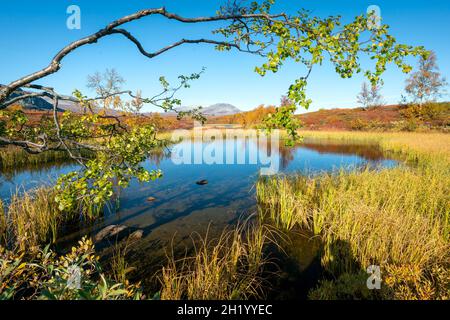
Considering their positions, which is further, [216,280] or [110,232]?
[110,232]

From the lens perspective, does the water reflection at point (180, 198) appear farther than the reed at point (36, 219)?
Yes

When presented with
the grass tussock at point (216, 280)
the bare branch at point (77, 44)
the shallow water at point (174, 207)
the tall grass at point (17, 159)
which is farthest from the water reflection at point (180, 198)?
the bare branch at point (77, 44)

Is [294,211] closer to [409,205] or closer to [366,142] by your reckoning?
[409,205]

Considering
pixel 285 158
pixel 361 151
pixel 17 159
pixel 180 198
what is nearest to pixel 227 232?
pixel 180 198

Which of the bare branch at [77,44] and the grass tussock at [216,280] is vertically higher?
the bare branch at [77,44]

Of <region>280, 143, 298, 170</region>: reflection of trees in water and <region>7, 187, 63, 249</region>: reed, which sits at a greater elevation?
<region>280, 143, 298, 170</region>: reflection of trees in water

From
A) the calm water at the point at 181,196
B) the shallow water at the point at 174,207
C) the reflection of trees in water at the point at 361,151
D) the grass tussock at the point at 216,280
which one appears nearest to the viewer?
the grass tussock at the point at 216,280

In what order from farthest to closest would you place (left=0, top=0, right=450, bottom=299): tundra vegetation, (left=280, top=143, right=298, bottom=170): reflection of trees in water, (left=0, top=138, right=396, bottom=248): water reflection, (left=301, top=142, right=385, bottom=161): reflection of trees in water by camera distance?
(left=301, top=142, right=385, bottom=161): reflection of trees in water < (left=280, top=143, right=298, bottom=170): reflection of trees in water < (left=0, top=138, right=396, bottom=248): water reflection < (left=0, top=0, right=450, bottom=299): tundra vegetation

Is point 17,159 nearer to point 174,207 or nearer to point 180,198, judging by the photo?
point 180,198

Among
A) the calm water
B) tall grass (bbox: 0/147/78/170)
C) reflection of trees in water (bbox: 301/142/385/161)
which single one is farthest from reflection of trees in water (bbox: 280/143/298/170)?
tall grass (bbox: 0/147/78/170)

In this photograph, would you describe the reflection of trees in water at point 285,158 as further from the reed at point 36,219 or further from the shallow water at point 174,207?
the reed at point 36,219

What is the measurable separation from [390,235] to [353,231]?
0.77m

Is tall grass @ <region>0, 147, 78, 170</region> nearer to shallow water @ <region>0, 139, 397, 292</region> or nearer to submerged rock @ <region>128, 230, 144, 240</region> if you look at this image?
shallow water @ <region>0, 139, 397, 292</region>
